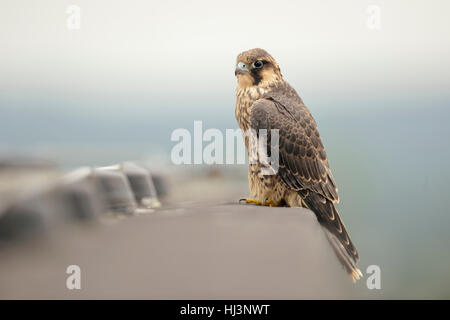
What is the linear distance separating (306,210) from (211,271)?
739 mm

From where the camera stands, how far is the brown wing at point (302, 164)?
193 centimetres

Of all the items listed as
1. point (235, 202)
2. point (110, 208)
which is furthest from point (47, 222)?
point (235, 202)

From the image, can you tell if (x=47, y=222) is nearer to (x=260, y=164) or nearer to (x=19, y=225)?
(x=19, y=225)

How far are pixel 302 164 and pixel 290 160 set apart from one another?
0.07m

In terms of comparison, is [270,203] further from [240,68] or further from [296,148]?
[240,68]

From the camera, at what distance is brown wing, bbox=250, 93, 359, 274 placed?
193cm

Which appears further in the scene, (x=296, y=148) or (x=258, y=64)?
(x=258, y=64)

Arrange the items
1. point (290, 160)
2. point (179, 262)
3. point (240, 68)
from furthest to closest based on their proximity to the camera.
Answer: point (240, 68) → point (290, 160) → point (179, 262)

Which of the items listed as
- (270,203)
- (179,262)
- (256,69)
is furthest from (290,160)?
(179,262)

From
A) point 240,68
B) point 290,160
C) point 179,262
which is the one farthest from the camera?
point 240,68

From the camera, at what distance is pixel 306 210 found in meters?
1.90

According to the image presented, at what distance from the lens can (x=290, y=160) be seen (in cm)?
196

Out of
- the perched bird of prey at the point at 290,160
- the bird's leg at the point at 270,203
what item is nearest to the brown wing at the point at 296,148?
the perched bird of prey at the point at 290,160

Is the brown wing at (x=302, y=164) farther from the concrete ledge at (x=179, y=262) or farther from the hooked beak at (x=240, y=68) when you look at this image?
the concrete ledge at (x=179, y=262)
